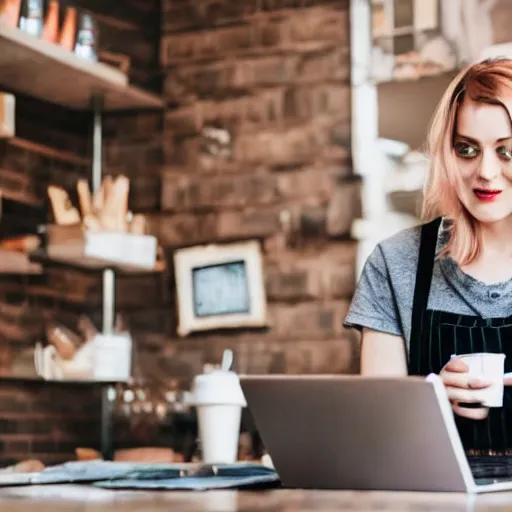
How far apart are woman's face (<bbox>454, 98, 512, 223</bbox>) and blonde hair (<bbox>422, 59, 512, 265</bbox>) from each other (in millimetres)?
18

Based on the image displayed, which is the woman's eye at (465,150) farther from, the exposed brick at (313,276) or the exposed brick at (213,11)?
the exposed brick at (213,11)

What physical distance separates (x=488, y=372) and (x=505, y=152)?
59 centimetres

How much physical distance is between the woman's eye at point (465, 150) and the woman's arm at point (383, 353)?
0.39 m

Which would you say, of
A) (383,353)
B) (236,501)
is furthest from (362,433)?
(383,353)

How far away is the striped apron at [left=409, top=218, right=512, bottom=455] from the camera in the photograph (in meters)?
2.07

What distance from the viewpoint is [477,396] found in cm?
161

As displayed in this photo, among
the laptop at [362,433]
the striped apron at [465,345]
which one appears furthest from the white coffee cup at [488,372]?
the striped apron at [465,345]

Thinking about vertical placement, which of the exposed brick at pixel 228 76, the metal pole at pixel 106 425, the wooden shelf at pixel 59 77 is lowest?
the metal pole at pixel 106 425

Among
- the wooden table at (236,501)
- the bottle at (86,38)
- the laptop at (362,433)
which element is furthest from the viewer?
the bottle at (86,38)

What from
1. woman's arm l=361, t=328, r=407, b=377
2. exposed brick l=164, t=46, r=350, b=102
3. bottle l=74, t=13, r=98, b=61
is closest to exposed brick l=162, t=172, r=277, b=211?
exposed brick l=164, t=46, r=350, b=102

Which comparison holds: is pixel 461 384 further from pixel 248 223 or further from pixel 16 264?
pixel 248 223

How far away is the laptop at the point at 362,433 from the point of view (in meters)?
1.28

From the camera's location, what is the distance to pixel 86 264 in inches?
156

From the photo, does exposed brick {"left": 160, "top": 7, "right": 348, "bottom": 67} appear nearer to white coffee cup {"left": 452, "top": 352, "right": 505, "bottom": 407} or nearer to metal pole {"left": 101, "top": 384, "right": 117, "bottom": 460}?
metal pole {"left": 101, "top": 384, "right": 117, "bottom": 460}
